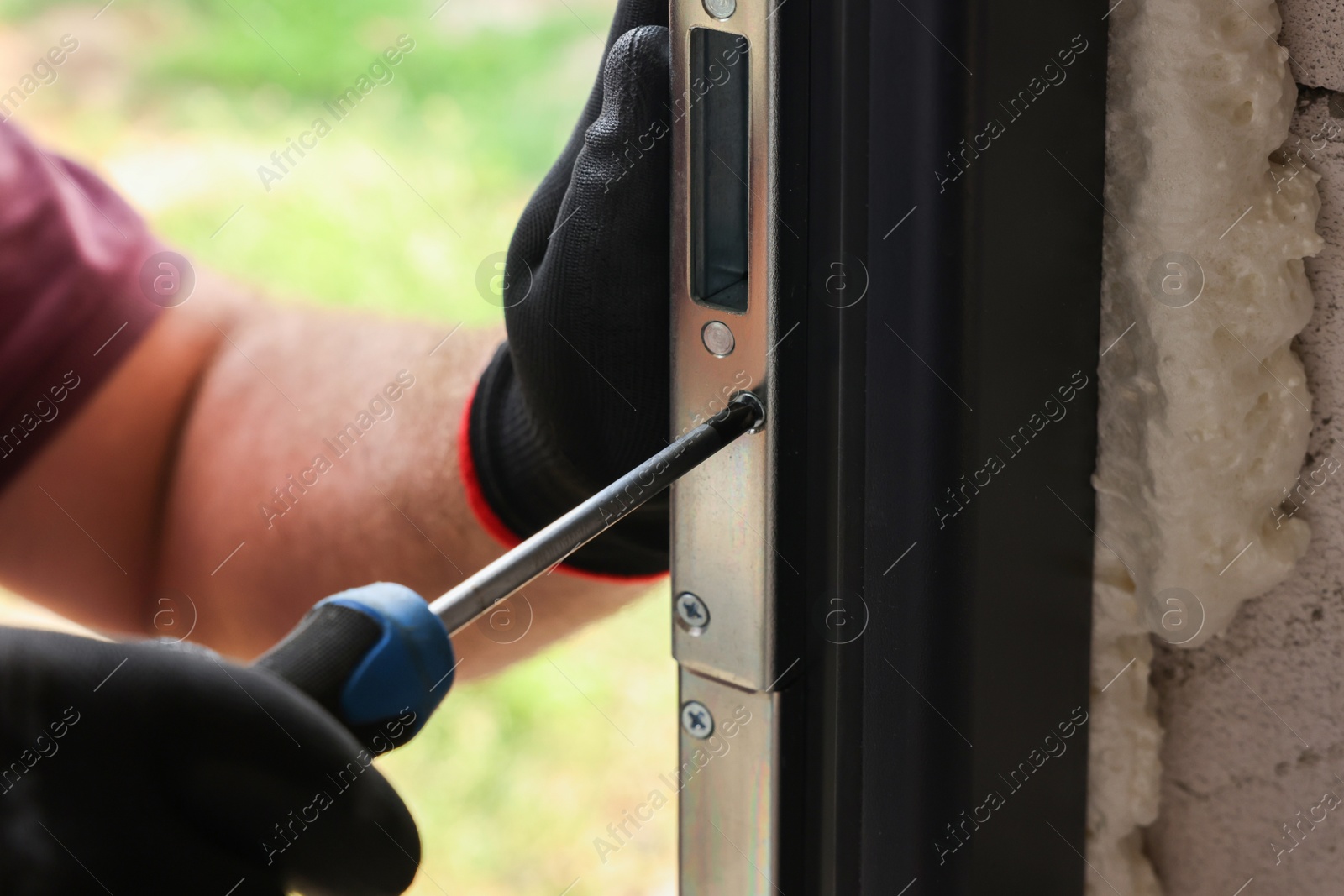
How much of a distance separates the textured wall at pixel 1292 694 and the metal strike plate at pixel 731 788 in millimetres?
234

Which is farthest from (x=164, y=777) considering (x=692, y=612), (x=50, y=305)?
(x=50, y=305)

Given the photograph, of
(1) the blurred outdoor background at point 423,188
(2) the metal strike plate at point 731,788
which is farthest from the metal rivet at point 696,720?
(1) the blurred outdoor background at point 423,188

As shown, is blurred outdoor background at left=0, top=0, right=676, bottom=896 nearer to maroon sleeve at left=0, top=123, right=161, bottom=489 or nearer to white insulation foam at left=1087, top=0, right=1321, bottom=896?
maroon sleeve at left=0, top=123, right=161, bottom=489

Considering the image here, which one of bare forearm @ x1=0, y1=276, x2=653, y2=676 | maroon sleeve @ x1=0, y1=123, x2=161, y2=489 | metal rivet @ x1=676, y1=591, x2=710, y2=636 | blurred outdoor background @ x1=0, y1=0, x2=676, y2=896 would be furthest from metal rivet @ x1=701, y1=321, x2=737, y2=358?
blurred outdoor background @ x1=0, y1=0, x2=676, y2=896

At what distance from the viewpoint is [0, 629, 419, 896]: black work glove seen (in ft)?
1.29

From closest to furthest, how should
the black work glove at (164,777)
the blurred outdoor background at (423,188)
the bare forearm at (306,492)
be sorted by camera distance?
1. the black work glove at (164,777)
2. the bare forearm at (306,492)
3. the blurred outdoor background at (423,188)

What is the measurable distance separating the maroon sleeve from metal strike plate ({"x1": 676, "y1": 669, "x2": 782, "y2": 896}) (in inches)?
26.2

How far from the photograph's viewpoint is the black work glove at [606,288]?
0.57 metres

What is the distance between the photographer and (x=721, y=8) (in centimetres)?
49

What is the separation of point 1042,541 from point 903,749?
11 centimetres

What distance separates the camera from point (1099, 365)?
1.97 ft

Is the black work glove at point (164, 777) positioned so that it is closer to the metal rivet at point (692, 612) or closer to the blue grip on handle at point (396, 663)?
the blue grip on handle at point (396, 663)

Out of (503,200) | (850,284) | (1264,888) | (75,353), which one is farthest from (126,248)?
A: (503,200)

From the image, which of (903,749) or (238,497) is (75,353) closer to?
(238,497)
